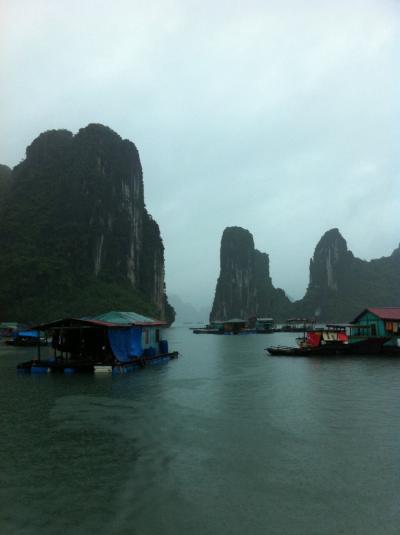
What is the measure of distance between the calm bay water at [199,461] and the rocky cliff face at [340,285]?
530 ft

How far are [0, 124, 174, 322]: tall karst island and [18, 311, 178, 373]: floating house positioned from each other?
5312 cm

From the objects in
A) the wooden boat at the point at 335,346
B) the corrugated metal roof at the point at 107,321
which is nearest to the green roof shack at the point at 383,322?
the wooden boat at the point at 335,346

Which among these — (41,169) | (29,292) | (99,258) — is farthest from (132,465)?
(41,169)

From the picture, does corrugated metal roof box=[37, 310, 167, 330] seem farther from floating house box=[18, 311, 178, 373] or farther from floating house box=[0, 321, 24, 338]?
floating house box=[0, 321, 24, 338]

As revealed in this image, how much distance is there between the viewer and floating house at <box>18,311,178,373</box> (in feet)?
90.5

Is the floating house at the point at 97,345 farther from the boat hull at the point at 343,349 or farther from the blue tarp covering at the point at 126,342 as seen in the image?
the boat hull at the point at 343,349

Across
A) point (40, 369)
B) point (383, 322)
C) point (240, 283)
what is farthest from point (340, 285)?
point (40, 369)

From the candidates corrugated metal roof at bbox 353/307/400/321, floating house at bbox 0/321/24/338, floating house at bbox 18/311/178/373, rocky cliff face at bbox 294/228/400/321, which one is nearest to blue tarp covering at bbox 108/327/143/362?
floating house at bbox 18/311/178/373

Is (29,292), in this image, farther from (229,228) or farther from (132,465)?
(229,228)

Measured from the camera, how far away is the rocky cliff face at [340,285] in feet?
579

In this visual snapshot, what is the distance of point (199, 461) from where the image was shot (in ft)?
36.3

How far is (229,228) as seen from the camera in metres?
184


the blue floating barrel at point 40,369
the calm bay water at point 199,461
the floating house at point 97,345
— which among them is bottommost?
the calm bay water at point 199,461

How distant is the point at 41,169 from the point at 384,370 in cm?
10167
